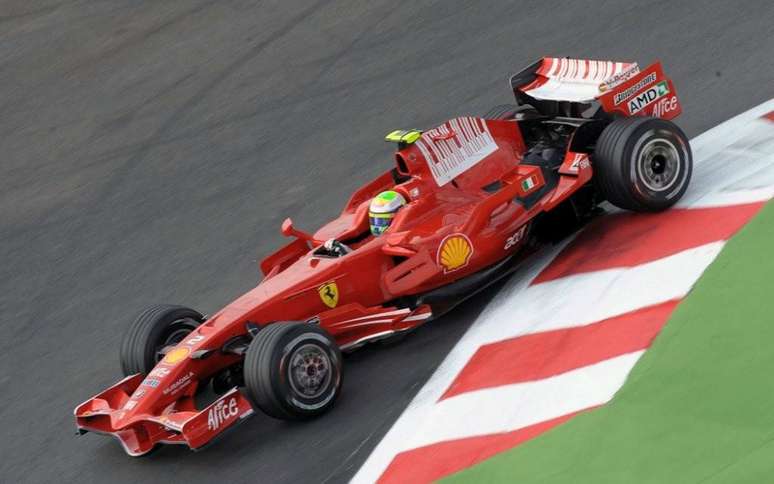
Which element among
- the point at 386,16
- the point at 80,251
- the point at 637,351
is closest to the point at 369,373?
the point at 637,351

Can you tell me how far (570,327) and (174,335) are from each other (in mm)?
2675

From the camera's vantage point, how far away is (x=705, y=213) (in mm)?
7965

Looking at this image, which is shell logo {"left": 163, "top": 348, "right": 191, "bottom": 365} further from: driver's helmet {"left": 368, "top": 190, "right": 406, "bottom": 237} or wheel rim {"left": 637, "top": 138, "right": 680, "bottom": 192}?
wheel rim {"left": 637, "top": 138, "right": 680, "bottom": 192}

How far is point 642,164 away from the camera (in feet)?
26.7

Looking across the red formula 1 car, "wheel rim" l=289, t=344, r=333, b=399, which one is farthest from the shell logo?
"wheel rim" l=289, t=344, r=333, b=399

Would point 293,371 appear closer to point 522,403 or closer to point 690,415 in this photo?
point 522,403

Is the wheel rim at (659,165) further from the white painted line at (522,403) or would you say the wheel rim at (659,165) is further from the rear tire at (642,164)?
the white painted line at (522,403)

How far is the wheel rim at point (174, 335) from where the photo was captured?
8.06m

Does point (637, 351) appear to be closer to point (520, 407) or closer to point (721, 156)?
point (520, 407)

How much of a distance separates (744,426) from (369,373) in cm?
306

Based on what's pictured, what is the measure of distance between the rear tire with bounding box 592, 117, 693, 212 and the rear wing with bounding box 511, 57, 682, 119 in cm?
45

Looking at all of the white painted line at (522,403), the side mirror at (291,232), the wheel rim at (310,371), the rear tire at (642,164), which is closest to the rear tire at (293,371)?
the wheel rim at (310,371)

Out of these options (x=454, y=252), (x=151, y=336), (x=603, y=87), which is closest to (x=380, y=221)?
(x=454, y=252)

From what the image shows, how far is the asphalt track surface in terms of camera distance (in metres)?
7.78
